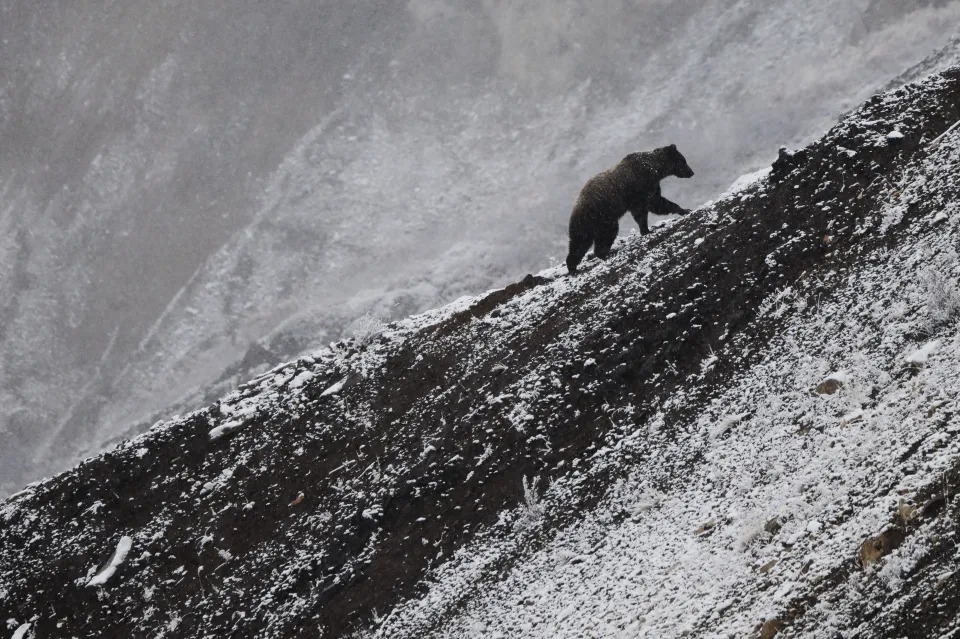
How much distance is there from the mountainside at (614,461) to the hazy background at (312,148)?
2189cm

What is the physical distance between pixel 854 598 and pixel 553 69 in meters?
41.5

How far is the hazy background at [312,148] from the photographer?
118ft

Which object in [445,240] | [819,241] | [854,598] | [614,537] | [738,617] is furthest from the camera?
[445,240]

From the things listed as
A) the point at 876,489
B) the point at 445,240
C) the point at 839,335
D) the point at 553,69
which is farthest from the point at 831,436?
the point at 553,69

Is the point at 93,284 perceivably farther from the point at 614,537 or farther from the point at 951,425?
the point at 951,425

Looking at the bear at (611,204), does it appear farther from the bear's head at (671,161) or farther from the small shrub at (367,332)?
the small shrub at (367,332)

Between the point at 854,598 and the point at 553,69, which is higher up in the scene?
the point at 553,69

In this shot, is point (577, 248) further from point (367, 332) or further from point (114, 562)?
point (114, 562)

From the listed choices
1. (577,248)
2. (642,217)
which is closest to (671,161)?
(642,217)

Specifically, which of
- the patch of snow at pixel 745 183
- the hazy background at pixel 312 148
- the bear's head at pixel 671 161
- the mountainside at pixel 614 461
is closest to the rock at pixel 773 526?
the mountainside at pixel 614 461

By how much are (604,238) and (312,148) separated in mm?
32469

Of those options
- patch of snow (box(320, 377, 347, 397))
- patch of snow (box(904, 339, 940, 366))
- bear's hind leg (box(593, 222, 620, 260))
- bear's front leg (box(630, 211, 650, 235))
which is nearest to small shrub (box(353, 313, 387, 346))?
patch of snow (box(320, 377, 347, 397))

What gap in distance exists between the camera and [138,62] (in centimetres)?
5025

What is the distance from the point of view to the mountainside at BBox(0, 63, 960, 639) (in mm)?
5957
